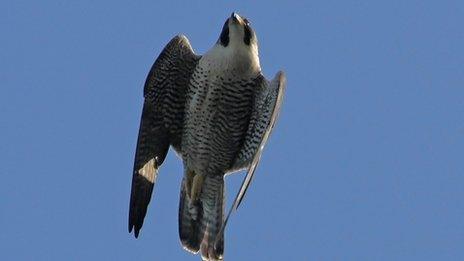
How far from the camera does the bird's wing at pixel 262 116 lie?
12.9m

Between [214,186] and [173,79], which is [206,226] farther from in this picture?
[173,79]

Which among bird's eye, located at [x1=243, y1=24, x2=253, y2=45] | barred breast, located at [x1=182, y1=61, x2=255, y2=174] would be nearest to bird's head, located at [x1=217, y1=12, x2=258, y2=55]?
bird's eye, located at [x1=243, y1=24, x2=253, y2=45]

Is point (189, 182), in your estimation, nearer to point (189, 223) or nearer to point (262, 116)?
point (189, 223)

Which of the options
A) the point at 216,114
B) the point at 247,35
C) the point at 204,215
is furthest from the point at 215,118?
the point at 204,215

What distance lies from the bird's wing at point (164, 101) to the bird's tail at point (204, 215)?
1.44ft

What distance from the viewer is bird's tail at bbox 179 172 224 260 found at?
14000 millimetres

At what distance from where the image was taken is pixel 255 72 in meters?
13.7

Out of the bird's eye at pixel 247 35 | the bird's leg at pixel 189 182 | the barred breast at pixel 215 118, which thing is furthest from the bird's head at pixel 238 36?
the bird's leg at pixel 189 182

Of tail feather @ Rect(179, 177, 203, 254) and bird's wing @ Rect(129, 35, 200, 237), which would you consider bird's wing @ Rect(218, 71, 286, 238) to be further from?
bird's wing @ Rect(129, 35, 200, 237)

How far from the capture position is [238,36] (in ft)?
44.8

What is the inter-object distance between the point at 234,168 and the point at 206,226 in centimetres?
66

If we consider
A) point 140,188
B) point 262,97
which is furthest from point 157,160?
point 262,97

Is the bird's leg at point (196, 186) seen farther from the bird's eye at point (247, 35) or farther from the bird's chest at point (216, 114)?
the bird's eye at point (247, 35)

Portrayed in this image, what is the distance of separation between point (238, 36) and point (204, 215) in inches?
71.9
